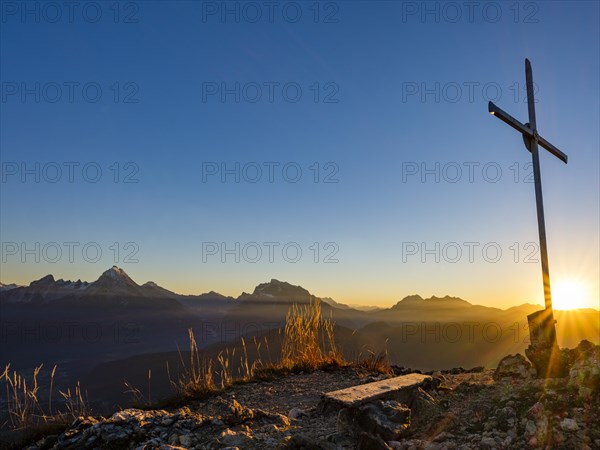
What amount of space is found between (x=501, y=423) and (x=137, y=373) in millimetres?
125204

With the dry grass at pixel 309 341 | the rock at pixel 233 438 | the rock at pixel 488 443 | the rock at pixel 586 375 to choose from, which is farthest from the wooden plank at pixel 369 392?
the dry grass at pixel 309 341

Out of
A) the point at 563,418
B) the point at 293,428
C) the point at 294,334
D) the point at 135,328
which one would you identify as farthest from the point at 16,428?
the point at 135,328

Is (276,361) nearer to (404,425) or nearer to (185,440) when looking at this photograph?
(185,440)

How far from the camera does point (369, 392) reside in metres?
4.88

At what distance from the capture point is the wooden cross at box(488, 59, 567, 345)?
6.65 metres

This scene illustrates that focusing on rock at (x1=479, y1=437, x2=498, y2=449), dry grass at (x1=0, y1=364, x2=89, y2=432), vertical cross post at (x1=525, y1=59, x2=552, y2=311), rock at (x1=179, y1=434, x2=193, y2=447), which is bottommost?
dry grass at (x1=0, y1=364, x2=89, y2=432)

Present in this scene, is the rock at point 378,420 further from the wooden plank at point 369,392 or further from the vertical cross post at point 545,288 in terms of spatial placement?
the vertical cross post at point 545,288

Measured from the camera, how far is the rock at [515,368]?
6113 mm

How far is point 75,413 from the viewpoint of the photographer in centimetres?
595

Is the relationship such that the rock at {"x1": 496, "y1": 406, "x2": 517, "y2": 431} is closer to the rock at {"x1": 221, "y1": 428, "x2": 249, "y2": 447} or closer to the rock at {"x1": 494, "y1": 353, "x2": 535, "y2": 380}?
the rock at {"x1": 494, "y1": 353, "x2": 535, "y2": 380}

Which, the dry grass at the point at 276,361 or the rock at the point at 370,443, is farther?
the dry grass at the point at 276,361

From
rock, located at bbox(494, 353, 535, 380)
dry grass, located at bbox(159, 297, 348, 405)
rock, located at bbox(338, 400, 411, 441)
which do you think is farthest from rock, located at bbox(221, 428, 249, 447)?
rock, located at bbox(494, 353, 535, 380)

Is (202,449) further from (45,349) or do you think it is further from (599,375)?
(45,349)

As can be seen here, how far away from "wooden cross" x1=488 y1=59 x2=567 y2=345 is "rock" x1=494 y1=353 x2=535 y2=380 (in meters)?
0.38
